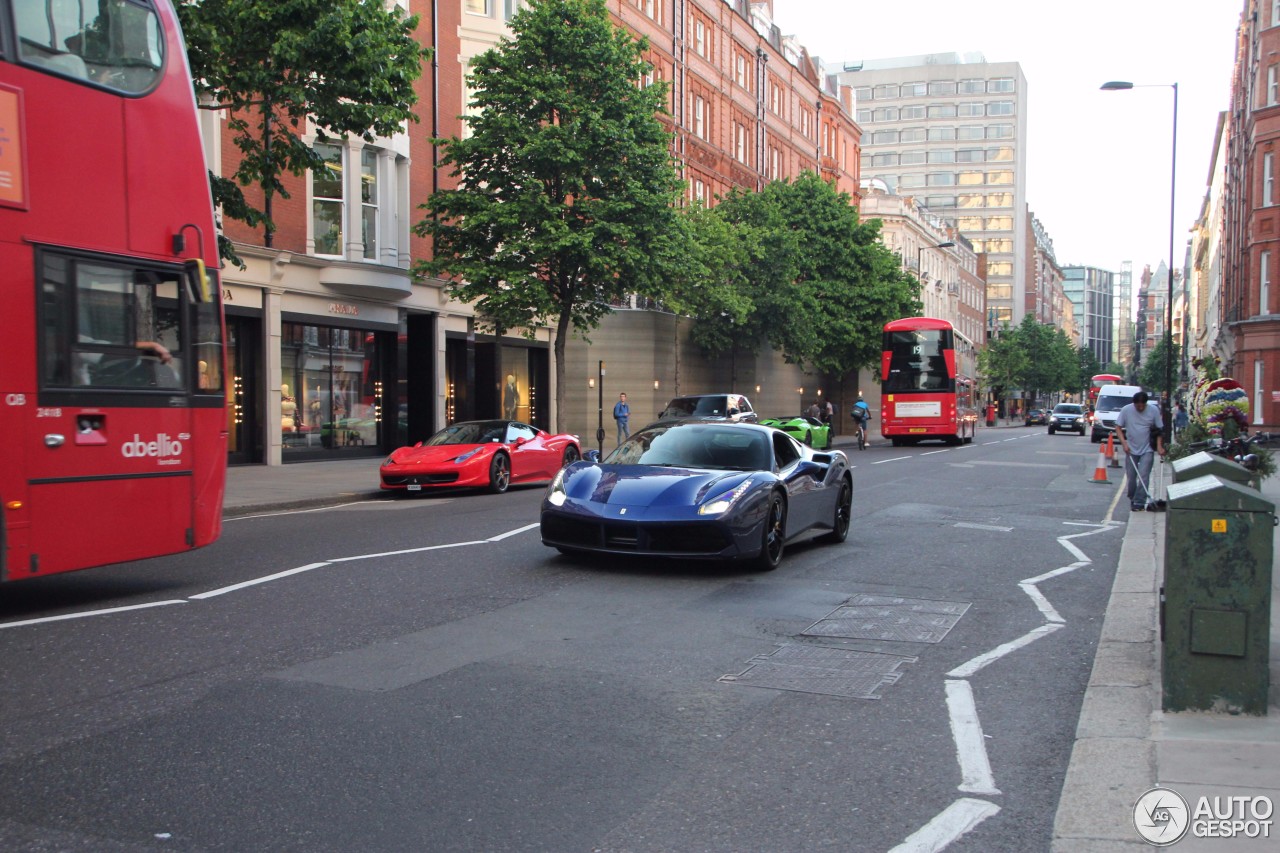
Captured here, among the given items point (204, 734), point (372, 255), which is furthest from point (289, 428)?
point (204, 734)

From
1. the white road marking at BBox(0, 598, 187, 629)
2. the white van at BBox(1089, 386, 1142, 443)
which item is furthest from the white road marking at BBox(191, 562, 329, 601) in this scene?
the white van at BBox(1089, 386, 1142, 443)

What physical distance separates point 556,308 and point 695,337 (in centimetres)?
1819

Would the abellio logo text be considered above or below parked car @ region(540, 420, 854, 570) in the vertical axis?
above

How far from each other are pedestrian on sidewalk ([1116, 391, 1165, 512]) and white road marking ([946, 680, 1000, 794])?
1086 cm

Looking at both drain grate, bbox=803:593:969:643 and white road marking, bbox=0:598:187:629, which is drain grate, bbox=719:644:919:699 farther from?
white road marking, bbox=0:598:187:629

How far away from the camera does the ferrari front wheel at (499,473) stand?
62.7ft

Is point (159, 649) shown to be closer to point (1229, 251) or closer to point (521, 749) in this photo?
point (521, 749)

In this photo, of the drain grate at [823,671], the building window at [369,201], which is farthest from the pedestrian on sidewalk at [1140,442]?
the building window at [369,201]

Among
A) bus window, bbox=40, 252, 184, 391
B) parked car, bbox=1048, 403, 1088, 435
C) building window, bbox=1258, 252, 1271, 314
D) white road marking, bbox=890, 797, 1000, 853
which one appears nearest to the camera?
white road marking, bbox=890, 797, 1000, 853

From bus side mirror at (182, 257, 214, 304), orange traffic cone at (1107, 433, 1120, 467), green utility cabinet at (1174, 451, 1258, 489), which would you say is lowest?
orange traffic cone at (1107, 433, 1120, 467)

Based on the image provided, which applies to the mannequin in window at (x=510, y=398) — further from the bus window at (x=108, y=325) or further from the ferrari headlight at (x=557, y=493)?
the bus window at (x=108, y=325)

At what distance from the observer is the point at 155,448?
8258mm

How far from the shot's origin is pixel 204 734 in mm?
4906

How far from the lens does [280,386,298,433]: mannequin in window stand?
26123 mm
